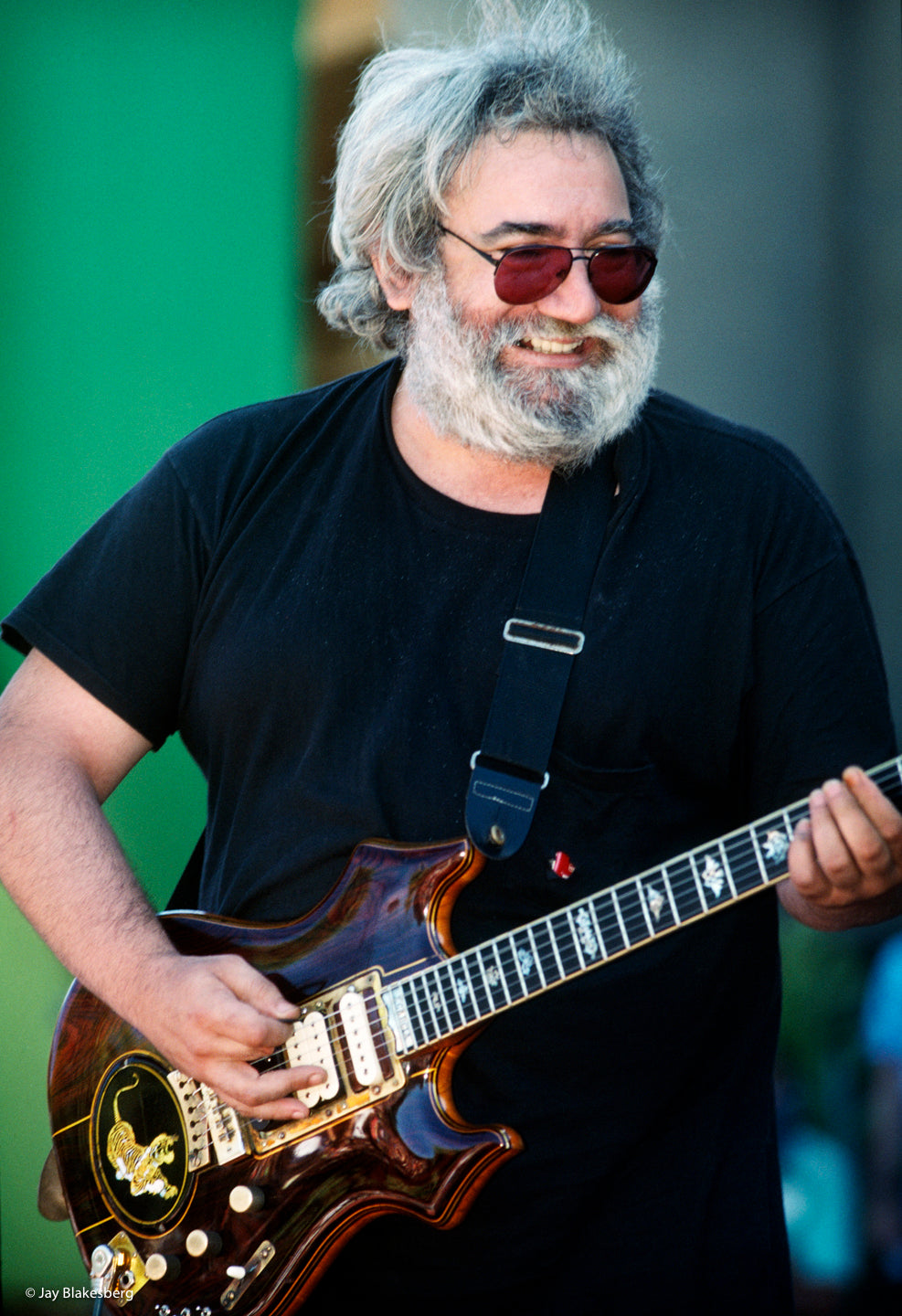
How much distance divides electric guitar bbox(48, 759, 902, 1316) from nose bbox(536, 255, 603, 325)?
0.86m

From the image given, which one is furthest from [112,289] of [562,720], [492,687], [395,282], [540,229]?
[562,720]

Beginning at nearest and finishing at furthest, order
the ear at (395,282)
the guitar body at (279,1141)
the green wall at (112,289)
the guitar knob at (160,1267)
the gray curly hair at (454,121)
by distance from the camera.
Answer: the guitar body at (279,1141)
the guitar knob at (160,1267)
the gray curly hair at (454,121)
the ear at (395,282)
the green wall at (112,289)

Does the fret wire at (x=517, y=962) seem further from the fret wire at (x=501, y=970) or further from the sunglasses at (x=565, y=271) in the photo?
the sunglasses at (x=565, y=271)

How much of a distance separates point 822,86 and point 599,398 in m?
2.39

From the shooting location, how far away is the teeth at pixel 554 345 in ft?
6.98

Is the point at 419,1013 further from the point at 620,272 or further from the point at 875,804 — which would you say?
the point at 620,272

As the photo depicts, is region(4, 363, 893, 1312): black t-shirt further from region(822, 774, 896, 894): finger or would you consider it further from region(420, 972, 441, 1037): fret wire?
region(822, 774, 896, 894): finger

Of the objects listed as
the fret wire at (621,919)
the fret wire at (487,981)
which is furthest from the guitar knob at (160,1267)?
the fret wire at (621,919)

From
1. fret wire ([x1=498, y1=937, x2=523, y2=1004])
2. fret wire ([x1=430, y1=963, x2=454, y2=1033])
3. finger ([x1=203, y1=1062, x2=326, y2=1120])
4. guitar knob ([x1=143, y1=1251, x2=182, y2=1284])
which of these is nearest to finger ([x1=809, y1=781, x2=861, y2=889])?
fret wire ([x1=498, y1=937, x2=523, y2=1004])

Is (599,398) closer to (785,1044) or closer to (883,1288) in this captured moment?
(785,1044)

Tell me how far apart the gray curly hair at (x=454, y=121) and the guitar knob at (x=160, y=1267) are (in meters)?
1.62

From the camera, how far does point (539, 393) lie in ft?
6.91

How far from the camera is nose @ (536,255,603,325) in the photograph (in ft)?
6.81

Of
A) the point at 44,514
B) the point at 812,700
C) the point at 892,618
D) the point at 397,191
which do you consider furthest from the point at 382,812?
the point at 892,618
